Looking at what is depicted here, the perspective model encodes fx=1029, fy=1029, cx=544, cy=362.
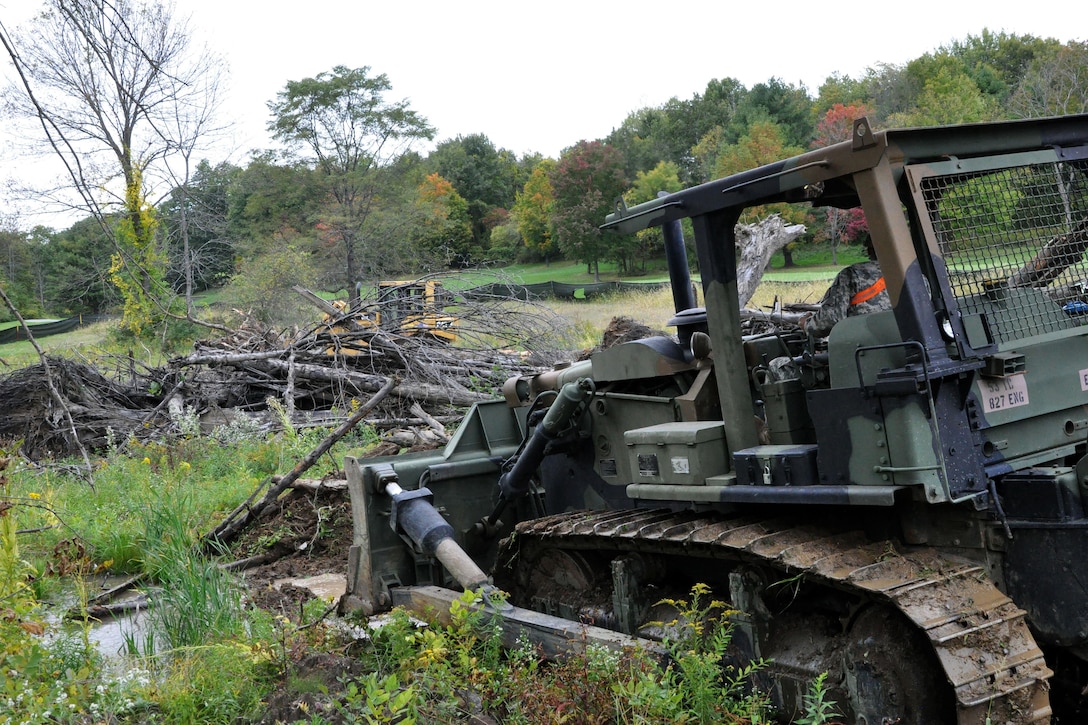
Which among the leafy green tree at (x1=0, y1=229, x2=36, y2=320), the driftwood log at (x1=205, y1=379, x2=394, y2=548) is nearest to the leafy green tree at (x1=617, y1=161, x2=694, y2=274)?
the leafy green tree at (x1=0, y1=229, x2=36, y2=320)

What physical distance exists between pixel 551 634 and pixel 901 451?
216 centimetres

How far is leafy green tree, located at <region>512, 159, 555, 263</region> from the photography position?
4266 cm

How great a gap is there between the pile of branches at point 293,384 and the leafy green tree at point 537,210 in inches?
1059

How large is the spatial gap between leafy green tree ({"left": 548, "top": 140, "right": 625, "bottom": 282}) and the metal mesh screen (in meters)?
33.2

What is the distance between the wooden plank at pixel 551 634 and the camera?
16.2 ft

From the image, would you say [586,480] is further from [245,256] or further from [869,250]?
[245,256]

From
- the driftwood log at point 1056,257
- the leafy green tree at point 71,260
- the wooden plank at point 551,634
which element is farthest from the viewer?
the leafy green tree at point 71,260

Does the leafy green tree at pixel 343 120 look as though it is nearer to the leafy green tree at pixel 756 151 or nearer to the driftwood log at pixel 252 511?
the leafy green tree at pixel 756 151

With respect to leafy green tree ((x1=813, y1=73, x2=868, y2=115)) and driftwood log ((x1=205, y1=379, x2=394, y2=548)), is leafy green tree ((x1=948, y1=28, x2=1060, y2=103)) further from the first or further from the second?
driftwood log ((x1=205, y1=379, x2=394, y2=548))

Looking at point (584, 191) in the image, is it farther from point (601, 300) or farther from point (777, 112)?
point (777, 112)

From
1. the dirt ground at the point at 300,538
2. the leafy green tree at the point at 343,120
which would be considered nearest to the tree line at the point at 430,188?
the leafy green tree at the point at 343,120

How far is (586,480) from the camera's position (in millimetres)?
6645

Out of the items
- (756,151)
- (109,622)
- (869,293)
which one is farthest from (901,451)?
(756,151)

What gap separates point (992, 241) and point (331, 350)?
11458 millimetres
